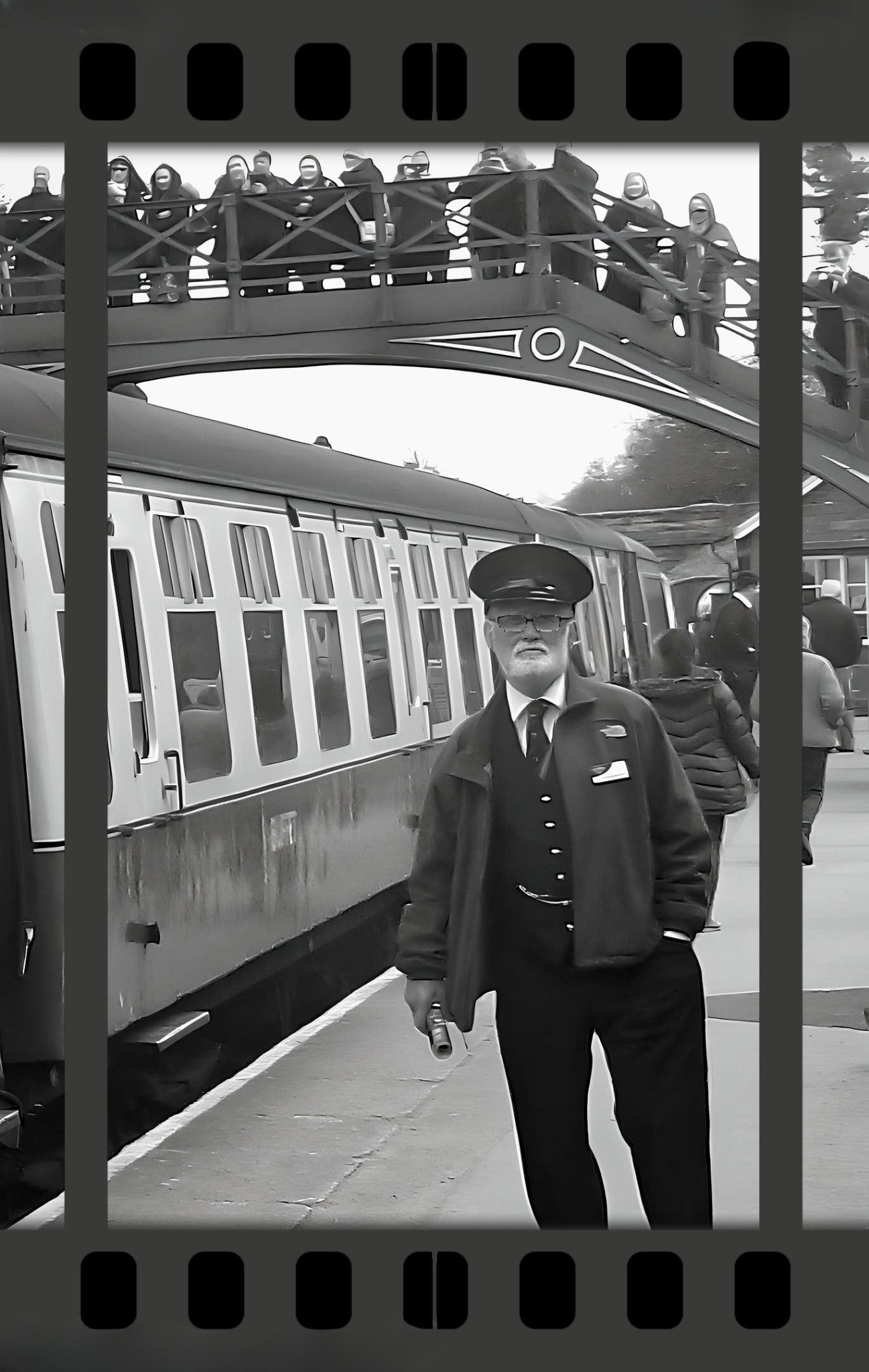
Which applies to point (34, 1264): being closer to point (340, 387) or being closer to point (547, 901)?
point (547, 901)

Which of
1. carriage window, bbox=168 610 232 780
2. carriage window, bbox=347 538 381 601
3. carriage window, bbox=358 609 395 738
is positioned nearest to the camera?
carriage window, bbox=358 609 395 738

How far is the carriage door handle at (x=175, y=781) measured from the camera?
4.99 metres

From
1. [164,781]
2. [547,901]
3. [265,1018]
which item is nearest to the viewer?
[547,901]

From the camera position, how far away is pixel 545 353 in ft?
14.5

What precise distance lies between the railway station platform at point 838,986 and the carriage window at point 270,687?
148 cm

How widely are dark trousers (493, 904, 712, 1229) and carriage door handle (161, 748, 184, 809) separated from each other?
3.93ft

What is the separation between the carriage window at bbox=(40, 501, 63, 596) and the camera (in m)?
5.14

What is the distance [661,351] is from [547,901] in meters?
1.45

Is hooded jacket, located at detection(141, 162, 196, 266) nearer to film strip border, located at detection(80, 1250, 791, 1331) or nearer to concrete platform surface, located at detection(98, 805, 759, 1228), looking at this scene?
concrete platform surface, located at detection(98, 805, 759, 1228)

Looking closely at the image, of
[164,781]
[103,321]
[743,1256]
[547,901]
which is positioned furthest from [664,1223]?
[103,321]

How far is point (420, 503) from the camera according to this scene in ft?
14.3

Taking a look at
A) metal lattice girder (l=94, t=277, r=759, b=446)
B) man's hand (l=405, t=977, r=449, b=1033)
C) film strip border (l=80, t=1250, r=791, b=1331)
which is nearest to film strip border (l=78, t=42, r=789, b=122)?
metal lattice girder (l=94, t=277, r=759, b=446)

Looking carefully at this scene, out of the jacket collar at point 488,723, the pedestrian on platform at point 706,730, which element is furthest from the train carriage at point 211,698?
the pedestrian on platform at point 706,730

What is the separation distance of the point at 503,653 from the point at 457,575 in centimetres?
25
